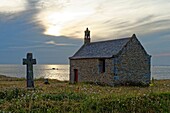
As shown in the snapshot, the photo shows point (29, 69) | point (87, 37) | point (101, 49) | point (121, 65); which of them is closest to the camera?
point (29, 69)

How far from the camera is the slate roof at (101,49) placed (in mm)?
32188

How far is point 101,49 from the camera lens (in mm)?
35125

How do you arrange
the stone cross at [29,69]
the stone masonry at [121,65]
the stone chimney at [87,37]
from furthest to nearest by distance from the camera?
the stone chimney at [87,37] → the stone masonry at [121,65] → the stone cross at [29,69]

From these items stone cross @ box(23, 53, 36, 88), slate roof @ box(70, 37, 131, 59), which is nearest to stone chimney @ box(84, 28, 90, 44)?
slate roof @ box(70, 37, 131, 59)

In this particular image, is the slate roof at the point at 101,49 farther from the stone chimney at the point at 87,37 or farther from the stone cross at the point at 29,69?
the stone cross at the point at 29,69

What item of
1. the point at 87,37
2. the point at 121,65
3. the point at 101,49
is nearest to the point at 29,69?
the point at 121,65

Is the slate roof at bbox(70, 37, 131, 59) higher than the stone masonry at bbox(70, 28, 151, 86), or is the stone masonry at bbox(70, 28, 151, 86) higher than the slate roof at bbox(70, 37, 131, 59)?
the slate roof at bbox(70, 37, 131, 59)

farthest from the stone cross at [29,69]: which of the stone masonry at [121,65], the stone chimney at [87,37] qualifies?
the stone chimney at [87,37]

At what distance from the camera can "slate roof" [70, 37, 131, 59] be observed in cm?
3219

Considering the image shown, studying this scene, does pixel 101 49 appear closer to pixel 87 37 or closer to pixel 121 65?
pixel 121 65

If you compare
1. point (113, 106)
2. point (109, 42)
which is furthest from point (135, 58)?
point (113, 106)

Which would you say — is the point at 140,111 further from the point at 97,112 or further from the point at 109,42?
the point at 109,42

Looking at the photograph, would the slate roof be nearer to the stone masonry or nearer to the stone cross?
Result: the stone masonry

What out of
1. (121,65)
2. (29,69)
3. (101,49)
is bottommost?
(29,69)
